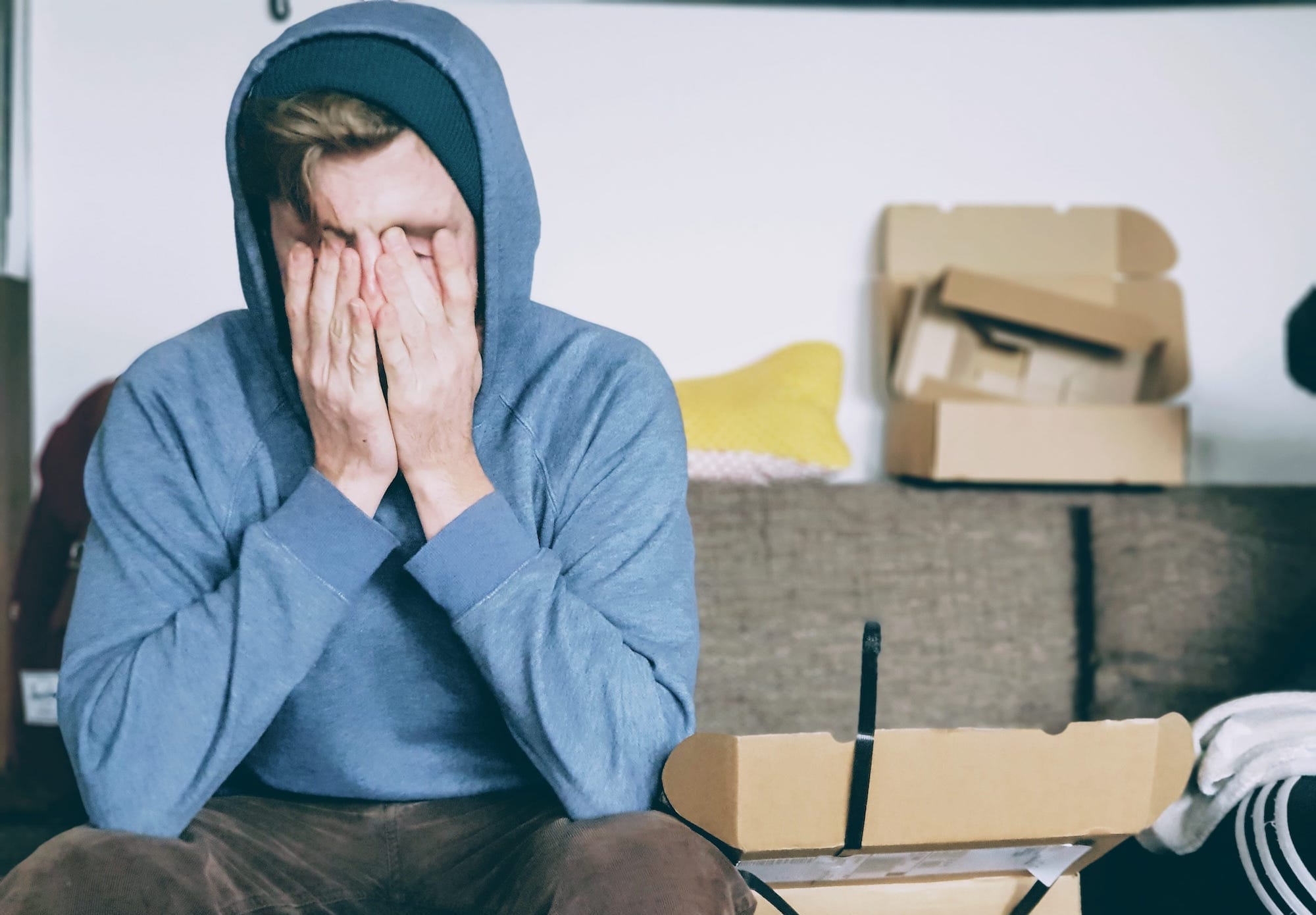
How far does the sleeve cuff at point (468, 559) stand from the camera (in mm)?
792

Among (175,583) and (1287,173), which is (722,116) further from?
(175,583)

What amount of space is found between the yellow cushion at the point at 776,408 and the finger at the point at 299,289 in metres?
0.66

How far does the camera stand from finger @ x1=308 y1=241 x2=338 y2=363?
833 millimetres

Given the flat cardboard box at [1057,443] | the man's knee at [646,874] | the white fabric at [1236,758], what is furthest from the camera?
the flat cardboard box at [1057,443]

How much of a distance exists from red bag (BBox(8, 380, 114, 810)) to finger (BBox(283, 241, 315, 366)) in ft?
2.45

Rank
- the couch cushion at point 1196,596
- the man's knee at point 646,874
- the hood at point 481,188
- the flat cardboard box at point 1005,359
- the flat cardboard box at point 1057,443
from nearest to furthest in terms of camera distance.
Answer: the man's knee at point 646,874 < the hood at point 481,188 < the couch cushion at point 1196,596 < the flat cardboard box at point 1057,443 < the flat cardboard box at point 1005,359

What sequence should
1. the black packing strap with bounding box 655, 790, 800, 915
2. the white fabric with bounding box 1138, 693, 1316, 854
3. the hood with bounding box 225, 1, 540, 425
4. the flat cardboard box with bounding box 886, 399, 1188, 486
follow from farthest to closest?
the flat cardboard box with bounding box 886, 399, 1188, 486
the white fabric with bounding box 1138, 693, 1316, 854
the hood with bounding box 225, 1, 540, 425
the black packing strap with bounding box 655, 790, 800, 915

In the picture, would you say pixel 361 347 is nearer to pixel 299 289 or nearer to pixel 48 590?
pixel 299 289

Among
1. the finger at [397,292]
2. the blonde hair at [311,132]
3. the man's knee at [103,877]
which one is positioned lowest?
the man's knee at [103,877]

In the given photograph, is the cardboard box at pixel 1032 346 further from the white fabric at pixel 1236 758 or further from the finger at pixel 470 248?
the finger at pixel 470 248

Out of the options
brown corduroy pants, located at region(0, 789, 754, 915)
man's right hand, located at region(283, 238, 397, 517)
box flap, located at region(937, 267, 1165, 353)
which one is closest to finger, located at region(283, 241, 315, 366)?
man's right hand, located at region(283, 238, 397, 517)

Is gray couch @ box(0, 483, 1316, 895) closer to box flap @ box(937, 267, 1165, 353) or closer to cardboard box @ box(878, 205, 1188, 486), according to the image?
cardboard box @ box(878, 205, 1188, 486)

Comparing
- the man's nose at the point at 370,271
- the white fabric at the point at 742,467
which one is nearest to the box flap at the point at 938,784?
the man's nose at the point at 370,271

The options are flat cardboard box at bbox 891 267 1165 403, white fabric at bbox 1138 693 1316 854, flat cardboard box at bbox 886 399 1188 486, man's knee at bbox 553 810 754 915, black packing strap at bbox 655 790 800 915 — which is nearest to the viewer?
man's knee at bbox 553 810 754 915
